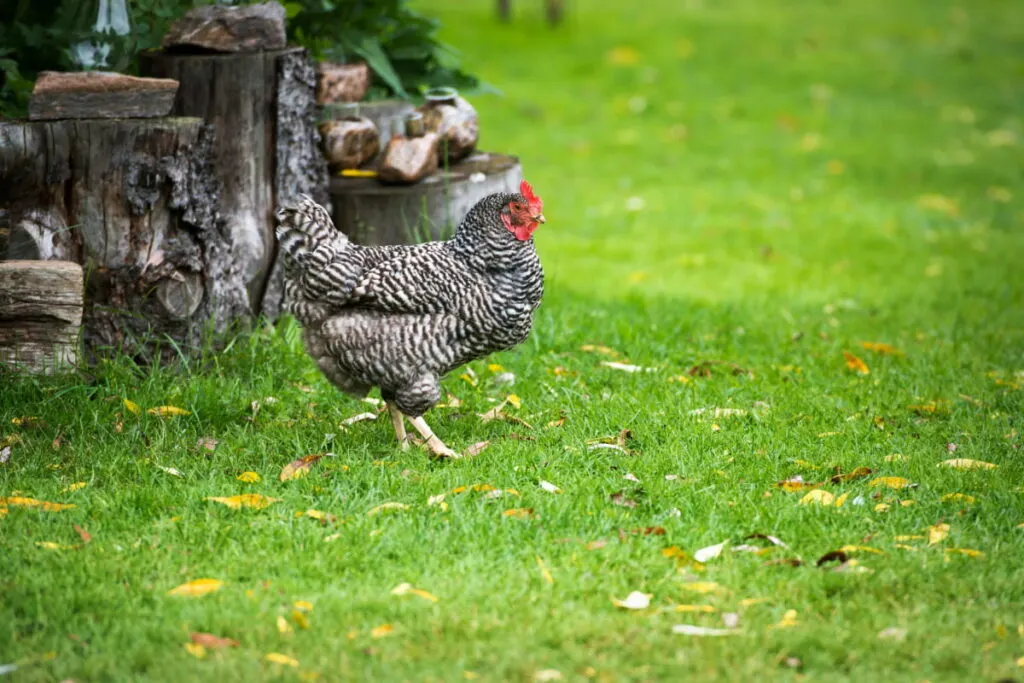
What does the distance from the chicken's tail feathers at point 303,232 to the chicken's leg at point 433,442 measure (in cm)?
87

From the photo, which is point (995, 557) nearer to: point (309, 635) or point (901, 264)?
point (309, 635)

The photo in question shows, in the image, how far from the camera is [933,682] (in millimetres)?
3561

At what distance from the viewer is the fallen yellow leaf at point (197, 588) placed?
4.00 metres

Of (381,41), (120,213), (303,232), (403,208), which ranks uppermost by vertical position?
(381,41)

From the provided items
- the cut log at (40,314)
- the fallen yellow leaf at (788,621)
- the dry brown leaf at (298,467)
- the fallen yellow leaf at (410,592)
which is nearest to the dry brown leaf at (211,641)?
the fallen yellow leaf at (410,592)

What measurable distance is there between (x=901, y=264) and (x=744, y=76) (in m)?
7.12

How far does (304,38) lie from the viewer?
25.9ft

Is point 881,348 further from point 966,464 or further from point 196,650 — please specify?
point 196,650

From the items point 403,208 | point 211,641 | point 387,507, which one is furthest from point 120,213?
point 211,641

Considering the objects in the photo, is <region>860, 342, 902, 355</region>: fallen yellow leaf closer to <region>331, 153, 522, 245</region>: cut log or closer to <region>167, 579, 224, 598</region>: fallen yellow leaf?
<region>331, 153, 522, 245</region>: cut log

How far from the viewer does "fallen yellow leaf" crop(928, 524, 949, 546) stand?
4456 mm

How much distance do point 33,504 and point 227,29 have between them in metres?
3.06

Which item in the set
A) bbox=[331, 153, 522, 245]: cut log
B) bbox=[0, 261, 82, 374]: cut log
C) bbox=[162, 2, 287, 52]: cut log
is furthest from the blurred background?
bbox=[0, 261, 82, 374]: cut log

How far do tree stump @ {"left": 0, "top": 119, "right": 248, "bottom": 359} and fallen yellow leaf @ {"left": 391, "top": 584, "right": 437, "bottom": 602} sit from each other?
267 cm
